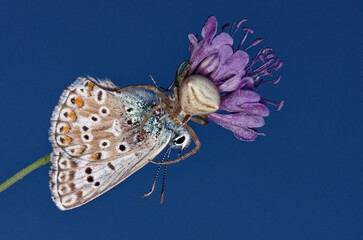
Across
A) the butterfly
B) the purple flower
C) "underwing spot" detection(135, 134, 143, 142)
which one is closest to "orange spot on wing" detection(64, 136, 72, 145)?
the butterfly

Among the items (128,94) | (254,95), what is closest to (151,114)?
(128,94)

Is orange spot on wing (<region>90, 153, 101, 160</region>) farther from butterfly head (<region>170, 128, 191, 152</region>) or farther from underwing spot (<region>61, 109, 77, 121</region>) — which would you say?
butterfly head (<region>170, 128, 191, 152</region>)

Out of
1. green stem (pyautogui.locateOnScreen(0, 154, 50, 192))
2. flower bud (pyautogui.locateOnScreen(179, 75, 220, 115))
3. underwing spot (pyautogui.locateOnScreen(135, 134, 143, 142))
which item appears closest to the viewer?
flower bud (pyautogui.locateOnScreen(179, 75, 220, 115))


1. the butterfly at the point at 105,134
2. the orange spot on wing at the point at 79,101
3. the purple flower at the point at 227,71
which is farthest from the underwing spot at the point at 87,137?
the purple flower at the point at 227,71

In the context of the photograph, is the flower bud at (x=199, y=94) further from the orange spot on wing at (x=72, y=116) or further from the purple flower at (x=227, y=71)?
the orange spot on wing at (x=72, y=116)

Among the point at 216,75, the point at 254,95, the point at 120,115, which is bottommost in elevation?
the point at 254,95

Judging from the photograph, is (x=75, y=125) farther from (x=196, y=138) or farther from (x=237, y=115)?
(x=237, y=115)

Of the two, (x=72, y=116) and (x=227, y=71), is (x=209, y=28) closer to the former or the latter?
(x=227, y=71)
